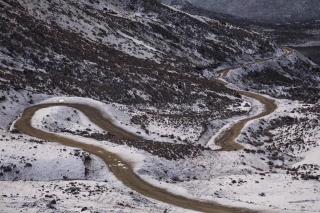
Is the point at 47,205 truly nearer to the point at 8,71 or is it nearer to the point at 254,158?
the point at 254,158

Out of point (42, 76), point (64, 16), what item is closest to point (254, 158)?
point (42, 76)

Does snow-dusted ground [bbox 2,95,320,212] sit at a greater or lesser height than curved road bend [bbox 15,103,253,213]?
greater

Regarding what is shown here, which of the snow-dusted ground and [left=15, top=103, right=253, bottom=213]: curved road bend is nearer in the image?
[left=15, top=103, right=253, bottom=213]: curved road bend

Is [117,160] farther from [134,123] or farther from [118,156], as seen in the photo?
[134,123]

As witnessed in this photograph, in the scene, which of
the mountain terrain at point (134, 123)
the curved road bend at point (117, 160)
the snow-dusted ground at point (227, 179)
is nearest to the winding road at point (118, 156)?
the curved road bend at point (117, 160)

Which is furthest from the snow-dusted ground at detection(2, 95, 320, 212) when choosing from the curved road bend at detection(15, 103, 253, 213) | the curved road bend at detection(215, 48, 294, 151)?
the curved road bend at detection(215, 48, 294, 151)

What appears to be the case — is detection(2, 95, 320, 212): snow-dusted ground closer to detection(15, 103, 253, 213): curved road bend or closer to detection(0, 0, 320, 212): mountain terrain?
detection(0, 0, 320, 212): mountain terrain

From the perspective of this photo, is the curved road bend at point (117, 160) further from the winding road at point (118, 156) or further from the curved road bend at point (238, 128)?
the curved road bend at point (238, 128)
